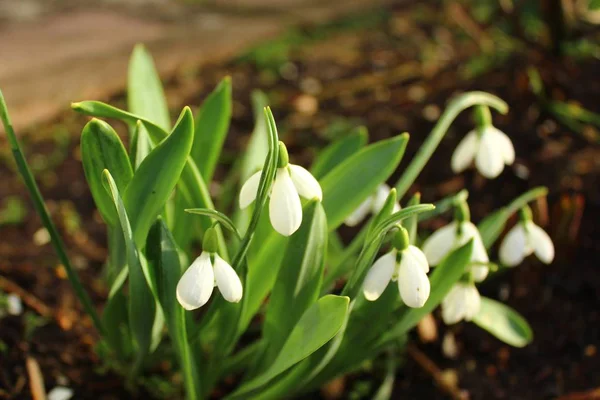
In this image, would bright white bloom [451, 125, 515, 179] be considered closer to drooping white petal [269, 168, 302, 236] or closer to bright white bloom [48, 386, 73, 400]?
drooping white petal [269, 168, 302, 236]

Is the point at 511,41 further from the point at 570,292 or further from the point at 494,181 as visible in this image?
the point at 570,292

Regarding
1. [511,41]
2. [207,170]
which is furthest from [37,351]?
[511,41]

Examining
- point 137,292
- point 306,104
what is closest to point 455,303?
point 137,292

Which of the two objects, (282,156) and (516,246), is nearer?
(282,156)

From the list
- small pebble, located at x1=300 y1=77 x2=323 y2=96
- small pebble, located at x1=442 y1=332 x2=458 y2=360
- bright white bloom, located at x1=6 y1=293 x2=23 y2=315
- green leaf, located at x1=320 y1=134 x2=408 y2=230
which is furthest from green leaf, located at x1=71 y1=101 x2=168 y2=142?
small pebble, located at x1=300 y1=77 x2=323 y2=96

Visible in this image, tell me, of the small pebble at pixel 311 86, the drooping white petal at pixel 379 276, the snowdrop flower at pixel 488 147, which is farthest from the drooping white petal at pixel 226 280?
the small pebble at pixel 311 86

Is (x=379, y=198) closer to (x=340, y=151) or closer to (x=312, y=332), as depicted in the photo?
(x=340, y=151)

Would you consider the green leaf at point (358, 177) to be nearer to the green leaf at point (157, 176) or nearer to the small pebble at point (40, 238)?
the green leaf at point (157, 176)
